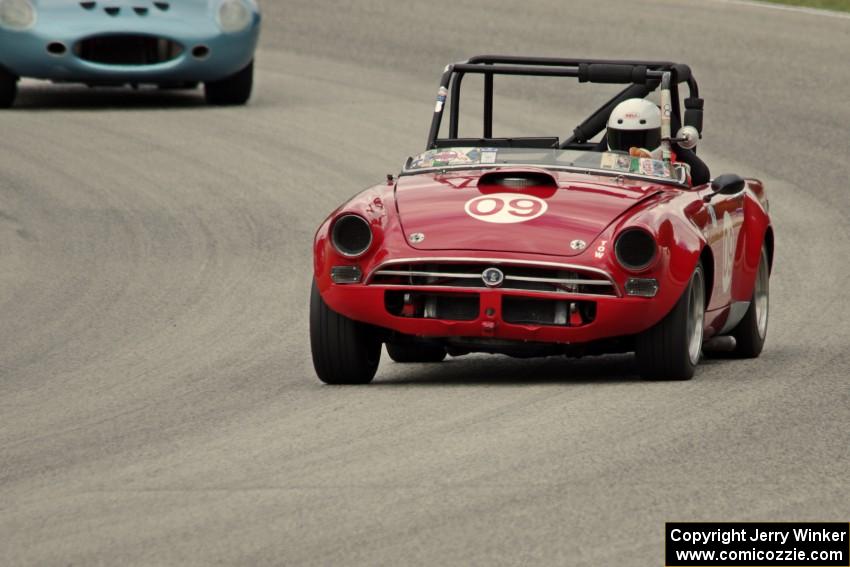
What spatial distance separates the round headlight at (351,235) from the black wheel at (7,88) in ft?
32.6

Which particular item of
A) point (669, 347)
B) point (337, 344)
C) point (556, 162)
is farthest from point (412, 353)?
point (669, 347)

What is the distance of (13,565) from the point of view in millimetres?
5234

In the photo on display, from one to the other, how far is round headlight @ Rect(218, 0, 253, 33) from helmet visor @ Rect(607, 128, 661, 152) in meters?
8.29

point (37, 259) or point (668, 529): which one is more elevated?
point (668, 529)

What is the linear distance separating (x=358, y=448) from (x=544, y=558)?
1.60 metres

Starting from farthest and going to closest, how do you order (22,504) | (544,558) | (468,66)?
(468,66) → (22,504) → (544,558)

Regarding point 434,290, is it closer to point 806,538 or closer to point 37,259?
point 806,538

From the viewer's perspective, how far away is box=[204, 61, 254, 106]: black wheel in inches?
712


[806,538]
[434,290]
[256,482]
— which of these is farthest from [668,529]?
[434,290]

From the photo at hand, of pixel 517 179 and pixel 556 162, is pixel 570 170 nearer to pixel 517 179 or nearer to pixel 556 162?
pixel 556 162

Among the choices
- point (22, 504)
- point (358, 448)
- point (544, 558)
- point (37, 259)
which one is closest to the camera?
point (544, 558)

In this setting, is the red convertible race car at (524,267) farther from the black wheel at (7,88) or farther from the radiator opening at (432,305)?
the black wheel at (7,88)

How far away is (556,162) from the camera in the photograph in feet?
29.4

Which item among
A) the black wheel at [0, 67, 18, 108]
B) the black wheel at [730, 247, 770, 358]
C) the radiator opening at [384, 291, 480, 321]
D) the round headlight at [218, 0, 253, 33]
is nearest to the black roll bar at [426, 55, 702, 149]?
the black wheel at [730, 247, 770, 358]
